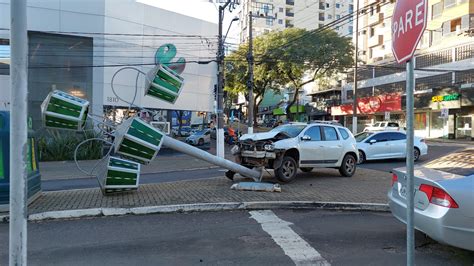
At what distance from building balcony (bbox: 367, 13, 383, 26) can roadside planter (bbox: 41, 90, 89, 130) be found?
173 ft

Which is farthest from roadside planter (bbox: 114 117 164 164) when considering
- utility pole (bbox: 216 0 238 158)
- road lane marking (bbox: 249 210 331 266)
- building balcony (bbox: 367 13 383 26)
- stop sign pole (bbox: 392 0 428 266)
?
building balcony (bbox: 367 13 383 26)

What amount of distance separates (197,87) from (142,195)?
85.5 ft

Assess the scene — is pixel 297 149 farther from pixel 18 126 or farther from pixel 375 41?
pixel 375 41

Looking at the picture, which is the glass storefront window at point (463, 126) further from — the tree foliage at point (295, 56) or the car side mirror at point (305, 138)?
the car side mirror at point (305, 138)

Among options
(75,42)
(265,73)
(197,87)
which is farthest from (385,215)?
(265,73)

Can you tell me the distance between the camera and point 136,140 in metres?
8.31

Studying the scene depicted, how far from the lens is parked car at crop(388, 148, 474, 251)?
4578mm

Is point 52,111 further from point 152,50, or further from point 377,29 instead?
point 377,29

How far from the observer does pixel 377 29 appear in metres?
55.4

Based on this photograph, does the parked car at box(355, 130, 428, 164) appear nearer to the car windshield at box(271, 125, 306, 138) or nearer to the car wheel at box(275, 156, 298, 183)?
the car windshield at box(271, 125, 306, 138)

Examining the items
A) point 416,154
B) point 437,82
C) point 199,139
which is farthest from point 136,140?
point 437,82

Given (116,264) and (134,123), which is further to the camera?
→ (134,123)

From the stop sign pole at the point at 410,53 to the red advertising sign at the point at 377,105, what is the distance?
39.9 metres

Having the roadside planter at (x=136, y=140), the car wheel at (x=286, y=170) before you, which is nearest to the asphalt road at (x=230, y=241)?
the roadside planter at (x=136, y=140)
